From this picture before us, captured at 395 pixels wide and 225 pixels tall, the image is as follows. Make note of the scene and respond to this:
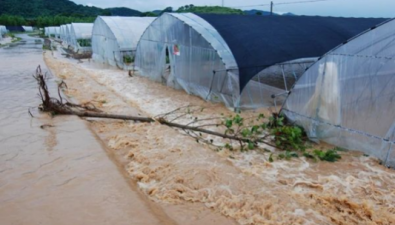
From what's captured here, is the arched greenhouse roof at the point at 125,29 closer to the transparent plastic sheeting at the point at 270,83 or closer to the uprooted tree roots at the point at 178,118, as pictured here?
the uprooted tree roots at the point at 178,118

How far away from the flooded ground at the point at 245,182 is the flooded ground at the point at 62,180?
0.37 metres

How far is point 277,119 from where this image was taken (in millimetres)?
8992

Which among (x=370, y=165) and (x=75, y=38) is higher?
(x=75, y=38)

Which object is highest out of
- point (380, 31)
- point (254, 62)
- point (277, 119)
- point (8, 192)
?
point (380, 31)

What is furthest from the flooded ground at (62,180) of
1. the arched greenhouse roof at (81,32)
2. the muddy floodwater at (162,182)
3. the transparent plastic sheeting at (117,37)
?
the arched greenhouse roof at (81,32)

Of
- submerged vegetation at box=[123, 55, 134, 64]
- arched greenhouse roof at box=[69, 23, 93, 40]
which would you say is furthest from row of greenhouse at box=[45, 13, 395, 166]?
arched greenhouse roof at box=[69, 23, 93, 40]

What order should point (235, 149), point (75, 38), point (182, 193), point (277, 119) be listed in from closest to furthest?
point (182, 193) → point (235, 149) → point (277, 119) → point (75, 38)

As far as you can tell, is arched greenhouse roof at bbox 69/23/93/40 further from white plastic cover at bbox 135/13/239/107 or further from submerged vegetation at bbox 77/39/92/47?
white plastic cover at bbox 135/13/239/107

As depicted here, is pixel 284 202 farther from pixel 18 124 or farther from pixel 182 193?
pixel 18 124

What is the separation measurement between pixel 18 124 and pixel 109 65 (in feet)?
46.0

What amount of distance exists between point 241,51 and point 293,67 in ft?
7.19

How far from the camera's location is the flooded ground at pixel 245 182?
17.8 feet

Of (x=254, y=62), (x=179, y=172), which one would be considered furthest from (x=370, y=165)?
(x=254, y=62)

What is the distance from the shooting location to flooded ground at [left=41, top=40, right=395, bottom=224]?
5.44m
